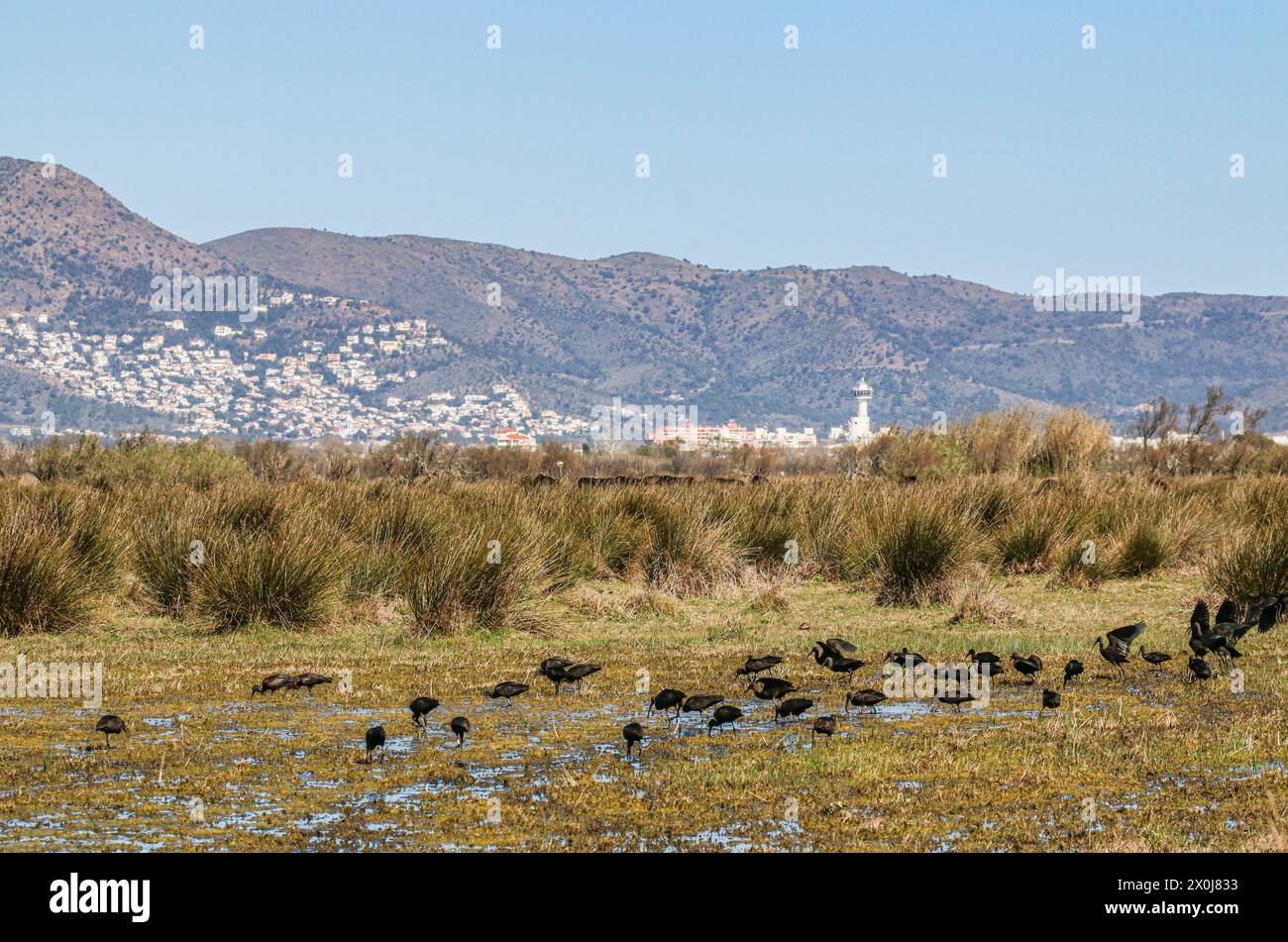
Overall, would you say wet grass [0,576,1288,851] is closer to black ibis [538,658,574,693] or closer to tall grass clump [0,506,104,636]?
black ibis [538,658,574,693]

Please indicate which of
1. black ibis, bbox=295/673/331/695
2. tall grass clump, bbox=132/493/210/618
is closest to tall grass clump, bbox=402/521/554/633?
tall grass clump, bbox=132/493/210/618

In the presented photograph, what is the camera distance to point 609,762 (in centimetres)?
1002

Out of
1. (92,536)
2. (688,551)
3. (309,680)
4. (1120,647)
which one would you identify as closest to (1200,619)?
(1120,647)

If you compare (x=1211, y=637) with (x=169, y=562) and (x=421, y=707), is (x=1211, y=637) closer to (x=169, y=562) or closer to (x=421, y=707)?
(x=421, y=707)

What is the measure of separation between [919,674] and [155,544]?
9.74 metres

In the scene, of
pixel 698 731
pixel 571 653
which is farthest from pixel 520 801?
pixel 571 653

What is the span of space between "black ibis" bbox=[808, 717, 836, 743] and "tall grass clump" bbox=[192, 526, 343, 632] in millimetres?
7885

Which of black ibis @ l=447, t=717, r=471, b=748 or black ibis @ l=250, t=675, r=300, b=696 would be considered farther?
black ibis @ l=250, t=675, r=300, b=696

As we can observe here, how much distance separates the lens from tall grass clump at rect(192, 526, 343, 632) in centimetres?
1692

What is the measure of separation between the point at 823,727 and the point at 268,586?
8285 millimetres

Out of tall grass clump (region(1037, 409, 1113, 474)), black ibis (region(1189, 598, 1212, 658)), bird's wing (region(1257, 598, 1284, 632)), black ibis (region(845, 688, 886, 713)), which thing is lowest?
bird's wing (region(1257, 598, 1284, 632))

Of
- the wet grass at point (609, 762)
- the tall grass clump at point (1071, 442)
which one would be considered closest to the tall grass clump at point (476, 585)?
the wet grass at point (609, 762)

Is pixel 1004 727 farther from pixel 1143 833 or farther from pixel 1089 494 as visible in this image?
pixel 1089 494
